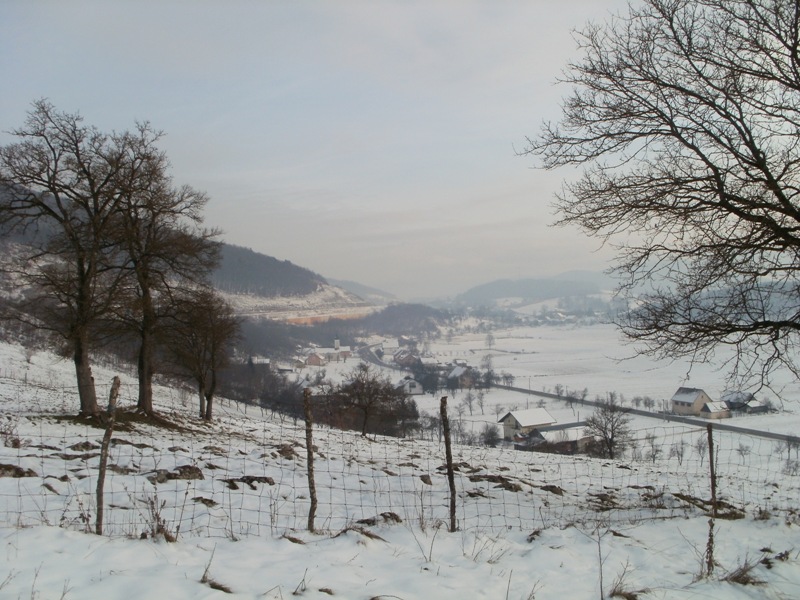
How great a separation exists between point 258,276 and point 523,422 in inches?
5242

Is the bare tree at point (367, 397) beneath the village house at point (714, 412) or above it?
above

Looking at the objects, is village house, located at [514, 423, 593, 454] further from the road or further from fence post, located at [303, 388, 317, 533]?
fence post, located at [303, 388, 317, 533]

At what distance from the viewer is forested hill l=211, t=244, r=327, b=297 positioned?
155 m

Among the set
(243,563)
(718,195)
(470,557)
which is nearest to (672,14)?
(718,195)

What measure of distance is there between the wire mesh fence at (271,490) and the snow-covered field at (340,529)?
0.04 m

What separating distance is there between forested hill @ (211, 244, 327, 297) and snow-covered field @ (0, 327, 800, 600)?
14399 centimetres

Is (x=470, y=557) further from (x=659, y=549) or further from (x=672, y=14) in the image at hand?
(x=672, y=14)

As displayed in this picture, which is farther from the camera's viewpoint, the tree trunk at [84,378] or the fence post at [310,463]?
the tree trunk at [84,378]

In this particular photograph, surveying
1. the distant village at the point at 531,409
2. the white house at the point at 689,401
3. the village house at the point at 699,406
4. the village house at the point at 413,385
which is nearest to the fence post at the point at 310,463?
the distant village at the point at 531,409

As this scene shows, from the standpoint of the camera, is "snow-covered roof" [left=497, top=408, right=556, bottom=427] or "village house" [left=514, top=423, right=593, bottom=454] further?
"snow-covered roof" [left=497, top=408, right=556, bottom=427]

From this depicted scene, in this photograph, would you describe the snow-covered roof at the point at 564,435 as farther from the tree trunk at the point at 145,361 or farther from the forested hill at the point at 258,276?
the forested hill at the point at 258,276

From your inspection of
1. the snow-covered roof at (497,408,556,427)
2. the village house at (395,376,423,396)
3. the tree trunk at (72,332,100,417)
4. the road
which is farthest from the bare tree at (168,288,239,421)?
the village house at (395,376,423,396)

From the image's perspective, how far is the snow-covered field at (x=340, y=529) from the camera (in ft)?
13.3

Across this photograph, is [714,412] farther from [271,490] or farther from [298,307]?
[298,307]
